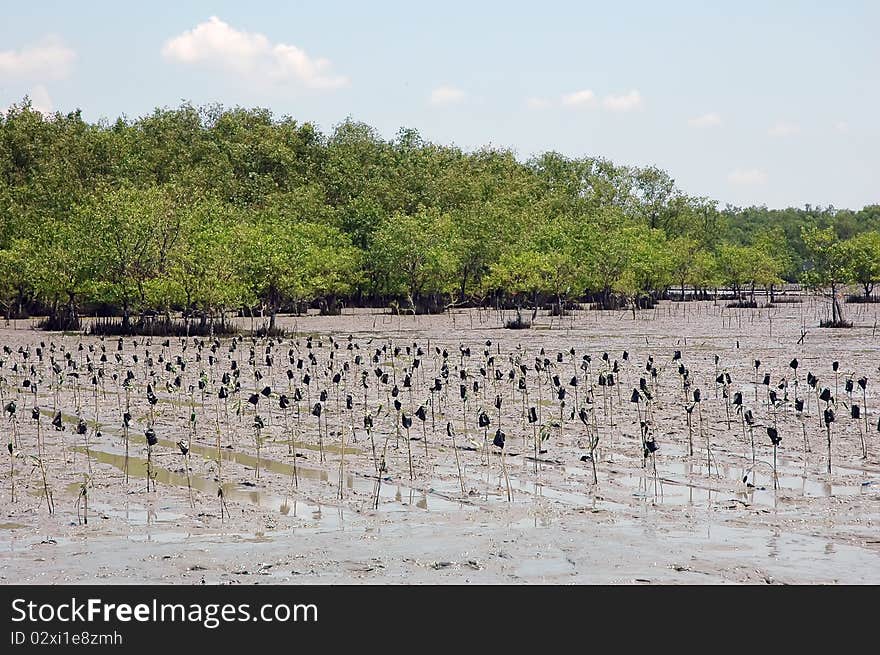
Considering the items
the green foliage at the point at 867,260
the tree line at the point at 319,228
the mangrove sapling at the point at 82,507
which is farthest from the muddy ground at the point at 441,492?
the green foliage at the point at 867,260

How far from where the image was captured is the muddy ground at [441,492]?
1102cm

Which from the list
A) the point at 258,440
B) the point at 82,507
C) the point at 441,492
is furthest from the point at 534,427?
the point at 82,507

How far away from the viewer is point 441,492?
48.2 feet

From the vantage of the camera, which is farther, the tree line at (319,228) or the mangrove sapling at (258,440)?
the tree line at (319,228)

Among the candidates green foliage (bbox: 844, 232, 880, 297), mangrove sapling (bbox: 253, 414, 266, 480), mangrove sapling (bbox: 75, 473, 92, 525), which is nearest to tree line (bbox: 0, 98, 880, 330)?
green foliage (bbox: 844, 232, 880, 297)

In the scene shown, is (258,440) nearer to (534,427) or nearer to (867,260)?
(534,427)

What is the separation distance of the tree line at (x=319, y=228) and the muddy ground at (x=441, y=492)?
26459mm

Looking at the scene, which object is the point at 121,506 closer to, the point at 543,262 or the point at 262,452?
the point at 262,452

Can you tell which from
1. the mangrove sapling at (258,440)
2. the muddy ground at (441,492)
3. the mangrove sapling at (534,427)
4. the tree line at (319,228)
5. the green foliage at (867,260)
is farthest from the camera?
the green foliage at (867,260)

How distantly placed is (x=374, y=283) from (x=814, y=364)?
5002 centimetres

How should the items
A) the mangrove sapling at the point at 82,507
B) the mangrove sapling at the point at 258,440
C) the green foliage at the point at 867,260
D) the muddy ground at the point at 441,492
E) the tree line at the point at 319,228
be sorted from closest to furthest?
the muddy ground at the point at 441,492 < the mangrove sapling at the point at 82,507 < the mangrove sapling at the point at 258,440 < the tree line at the point at 319,228 < the green foliage at the point at 867,260

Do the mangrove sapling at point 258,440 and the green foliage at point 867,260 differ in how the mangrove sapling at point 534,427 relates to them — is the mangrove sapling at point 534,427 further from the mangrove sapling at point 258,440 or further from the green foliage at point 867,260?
the green foliage at point 867,260

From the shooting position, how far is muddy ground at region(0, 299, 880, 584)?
11.0m
